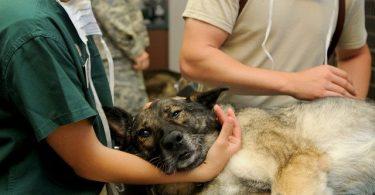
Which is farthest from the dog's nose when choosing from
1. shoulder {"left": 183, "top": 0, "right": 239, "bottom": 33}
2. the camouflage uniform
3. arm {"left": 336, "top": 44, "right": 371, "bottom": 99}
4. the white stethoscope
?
the camouflage uniform

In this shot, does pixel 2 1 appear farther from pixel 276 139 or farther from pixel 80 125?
pixel 276 139

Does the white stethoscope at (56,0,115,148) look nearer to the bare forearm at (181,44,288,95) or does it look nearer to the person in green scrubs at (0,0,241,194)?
the person in green scrubs at (0,0,241,194)

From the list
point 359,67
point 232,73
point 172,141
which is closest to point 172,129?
point 172,141

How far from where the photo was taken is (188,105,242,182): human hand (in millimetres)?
1521

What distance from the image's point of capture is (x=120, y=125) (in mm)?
1729

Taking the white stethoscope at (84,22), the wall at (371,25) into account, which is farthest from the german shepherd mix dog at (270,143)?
the wall at (371,25)

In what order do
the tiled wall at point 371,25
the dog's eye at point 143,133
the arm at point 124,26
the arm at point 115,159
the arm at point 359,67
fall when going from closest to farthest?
the arm at point 115,159, the dog's eye at point 143,133, the arm at point 359,67, the tiled wall at point 371,25, the arm at point 124,26

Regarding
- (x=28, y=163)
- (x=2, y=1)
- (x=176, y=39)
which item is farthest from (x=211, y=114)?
(x=176, y=39)

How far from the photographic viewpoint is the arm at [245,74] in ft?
5.73

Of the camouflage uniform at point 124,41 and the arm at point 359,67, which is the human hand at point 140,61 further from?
the arm at point 359,67

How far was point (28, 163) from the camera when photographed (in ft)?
4.19

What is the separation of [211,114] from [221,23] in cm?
36

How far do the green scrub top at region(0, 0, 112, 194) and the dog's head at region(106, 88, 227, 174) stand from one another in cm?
38

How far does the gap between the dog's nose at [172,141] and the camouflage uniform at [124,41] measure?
1.82 metres
